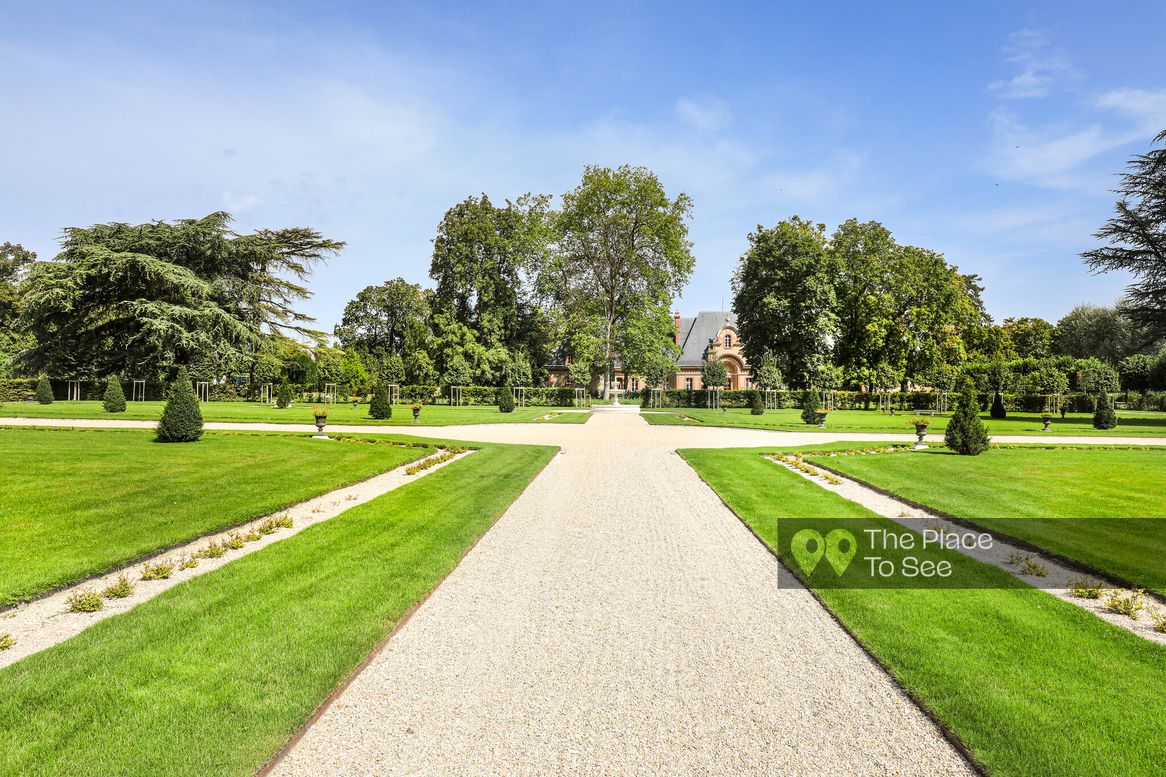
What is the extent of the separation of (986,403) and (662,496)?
3964 centimetres

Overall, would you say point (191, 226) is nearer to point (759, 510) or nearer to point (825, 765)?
point (759, 510)

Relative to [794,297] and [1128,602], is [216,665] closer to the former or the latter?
[1128,602]

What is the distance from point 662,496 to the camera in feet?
34.0

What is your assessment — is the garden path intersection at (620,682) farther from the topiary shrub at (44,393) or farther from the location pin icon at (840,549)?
the topiary shrub at (44,393)

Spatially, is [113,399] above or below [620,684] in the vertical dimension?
above

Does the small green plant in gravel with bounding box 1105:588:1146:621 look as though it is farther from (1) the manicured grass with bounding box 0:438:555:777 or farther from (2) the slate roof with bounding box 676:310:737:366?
(2) the slate roof with bounding box 676:310:737:366

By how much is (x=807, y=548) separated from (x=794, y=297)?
40881 mm

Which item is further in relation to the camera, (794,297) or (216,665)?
(794,297)

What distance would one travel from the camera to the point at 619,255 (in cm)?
4641

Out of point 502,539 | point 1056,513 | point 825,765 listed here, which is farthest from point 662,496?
point 825,765

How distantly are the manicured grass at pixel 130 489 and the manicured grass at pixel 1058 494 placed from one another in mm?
10346

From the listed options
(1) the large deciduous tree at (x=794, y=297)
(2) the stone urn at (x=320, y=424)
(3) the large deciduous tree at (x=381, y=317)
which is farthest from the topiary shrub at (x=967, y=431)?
(3) the large deciduous tree at (x=381, y=317)

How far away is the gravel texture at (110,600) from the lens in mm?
4453

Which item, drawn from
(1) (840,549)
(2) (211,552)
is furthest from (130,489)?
(1) (840,549)
